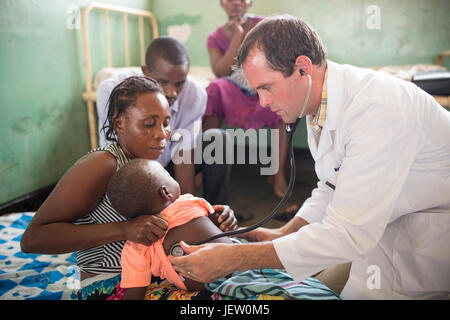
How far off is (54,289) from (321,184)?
1.02 meters

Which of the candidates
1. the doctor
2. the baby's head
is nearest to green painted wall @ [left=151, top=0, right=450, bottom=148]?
the doctor

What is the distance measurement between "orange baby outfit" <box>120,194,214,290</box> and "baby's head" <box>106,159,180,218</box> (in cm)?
5

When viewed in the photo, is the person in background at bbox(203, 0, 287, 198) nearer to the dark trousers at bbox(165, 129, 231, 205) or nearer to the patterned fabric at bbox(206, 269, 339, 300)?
the dark trousers at bbox(165, 129, 231, 205)

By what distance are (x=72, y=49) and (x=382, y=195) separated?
2.21 meters

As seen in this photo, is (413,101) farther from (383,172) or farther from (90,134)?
(90,134)

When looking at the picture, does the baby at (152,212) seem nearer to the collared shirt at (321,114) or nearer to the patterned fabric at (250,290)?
the patterned fabric at (250,290)

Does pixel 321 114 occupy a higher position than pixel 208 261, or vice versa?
pixel 321 114

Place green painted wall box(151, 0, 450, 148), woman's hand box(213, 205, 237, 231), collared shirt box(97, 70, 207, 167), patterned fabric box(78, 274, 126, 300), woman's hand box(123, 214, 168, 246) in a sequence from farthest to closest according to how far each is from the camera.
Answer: green painted wall box(151, 0, 450, 148)
collared shirt box(97, 70, 207, 167)
woman's hand box(213, 205, 237, 231)
patterned fabric box(78, 274, 126, 300)
woman's hand box(123, 214, 168, 246)

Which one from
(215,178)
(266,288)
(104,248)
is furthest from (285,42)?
(215,178)

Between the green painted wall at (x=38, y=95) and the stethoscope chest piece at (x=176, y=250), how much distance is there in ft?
4.53

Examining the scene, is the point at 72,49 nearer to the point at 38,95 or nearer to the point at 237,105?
the point at 38,95

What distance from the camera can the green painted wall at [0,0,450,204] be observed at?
6.34 feet

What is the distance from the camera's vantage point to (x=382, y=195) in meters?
0.84
